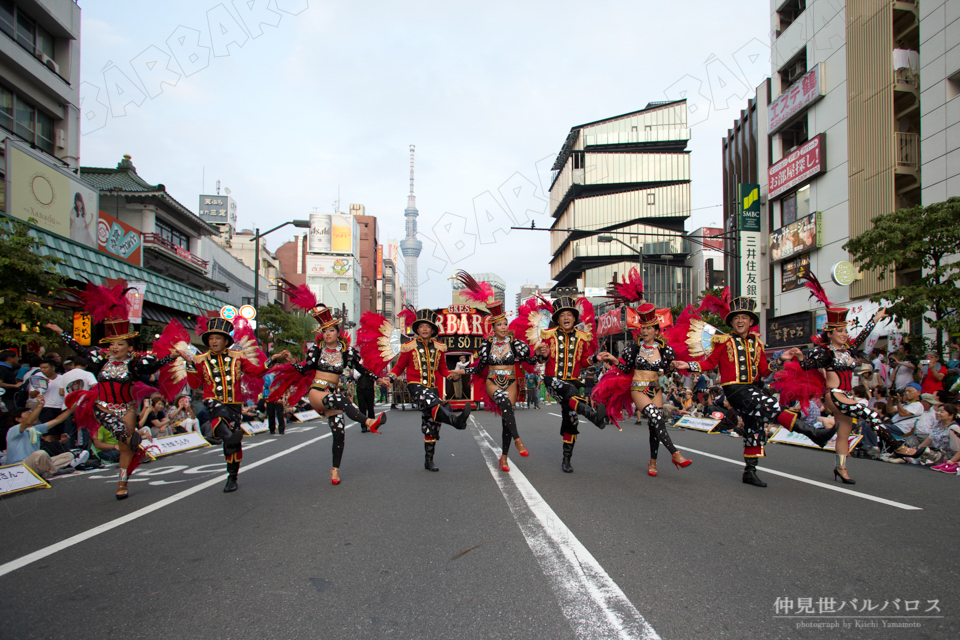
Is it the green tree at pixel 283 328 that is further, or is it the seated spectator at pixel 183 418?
the green tree at pixel 283 328

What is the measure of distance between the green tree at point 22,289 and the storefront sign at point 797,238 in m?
29.0

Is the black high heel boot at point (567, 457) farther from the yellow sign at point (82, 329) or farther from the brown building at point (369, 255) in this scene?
the brown building at point (369, 255)

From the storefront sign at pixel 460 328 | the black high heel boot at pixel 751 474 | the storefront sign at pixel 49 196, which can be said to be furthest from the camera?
the storefront sign at pixel 460 328

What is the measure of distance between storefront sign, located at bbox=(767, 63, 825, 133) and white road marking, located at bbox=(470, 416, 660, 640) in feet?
96.8

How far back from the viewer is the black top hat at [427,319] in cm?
785

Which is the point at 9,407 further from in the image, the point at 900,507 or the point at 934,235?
the point at 934,235

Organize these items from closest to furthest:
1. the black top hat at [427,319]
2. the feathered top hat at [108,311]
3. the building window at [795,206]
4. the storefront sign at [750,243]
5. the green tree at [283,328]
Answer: the feathered top hat at [108,311] → the black top hat at [427,319] → the building window at [795,206] → the storefront sign at [750,243] → the green tree at [283,328]

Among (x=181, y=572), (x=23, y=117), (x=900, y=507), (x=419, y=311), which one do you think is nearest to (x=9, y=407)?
(x=419, y=311)

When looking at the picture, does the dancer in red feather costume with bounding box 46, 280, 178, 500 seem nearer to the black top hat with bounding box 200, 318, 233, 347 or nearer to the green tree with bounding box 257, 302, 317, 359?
the black top hat with bounding box 200, 318, 233, 347

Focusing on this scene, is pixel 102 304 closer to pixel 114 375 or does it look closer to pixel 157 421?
pixel 114 375

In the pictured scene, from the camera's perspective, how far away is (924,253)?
45.2 feet

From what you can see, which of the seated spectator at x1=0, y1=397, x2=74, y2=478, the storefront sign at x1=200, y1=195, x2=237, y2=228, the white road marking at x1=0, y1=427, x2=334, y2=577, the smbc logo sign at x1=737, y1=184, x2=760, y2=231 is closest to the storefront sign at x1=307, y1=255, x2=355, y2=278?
the storefront sign at x1=200, y1=195, x2=237, y2=228

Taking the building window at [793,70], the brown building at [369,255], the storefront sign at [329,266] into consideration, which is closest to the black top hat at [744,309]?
the building window at [793,70]

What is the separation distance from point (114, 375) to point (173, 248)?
28245 mm
